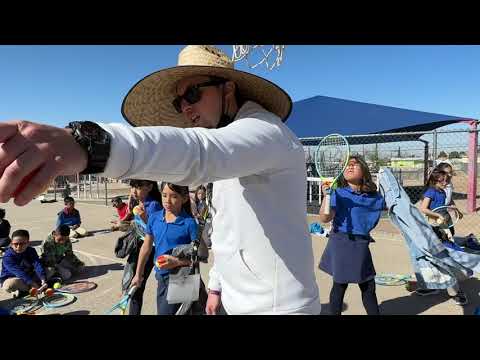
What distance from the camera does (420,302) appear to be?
A: 4.13 m

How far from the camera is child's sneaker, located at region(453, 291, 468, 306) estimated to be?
3.98 metres

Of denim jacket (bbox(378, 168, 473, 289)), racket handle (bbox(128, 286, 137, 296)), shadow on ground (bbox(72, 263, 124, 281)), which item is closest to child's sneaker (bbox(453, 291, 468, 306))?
denim jacket (bbox(378, 168, 473, 289))

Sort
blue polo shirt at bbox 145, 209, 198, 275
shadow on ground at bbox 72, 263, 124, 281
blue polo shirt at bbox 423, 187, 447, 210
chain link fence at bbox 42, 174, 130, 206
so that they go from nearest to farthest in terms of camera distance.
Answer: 1. blue polo shirt at bbox 145, 209, 198, 275
2. blue polo shirt at bbox 423, 187, 447, 210
3. shadow on ground at bbox 72, 263, 124, 281
4. chain link fence at bbox 42, 174, 130, 206

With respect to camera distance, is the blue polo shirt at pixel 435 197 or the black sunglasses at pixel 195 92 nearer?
the black sunglasses at pixel 195 92

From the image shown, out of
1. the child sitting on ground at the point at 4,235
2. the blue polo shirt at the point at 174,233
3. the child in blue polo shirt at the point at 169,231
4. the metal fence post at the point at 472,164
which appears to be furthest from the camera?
the metal fence post at the point at 472,164

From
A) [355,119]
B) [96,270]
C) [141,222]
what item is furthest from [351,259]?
[355,119]

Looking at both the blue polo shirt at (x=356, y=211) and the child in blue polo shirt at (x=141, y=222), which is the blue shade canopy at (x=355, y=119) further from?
the child in blue polo shirt at (x=141, y=222)

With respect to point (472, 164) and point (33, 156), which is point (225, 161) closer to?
point (33, 156)

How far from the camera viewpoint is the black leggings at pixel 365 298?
10.7ft

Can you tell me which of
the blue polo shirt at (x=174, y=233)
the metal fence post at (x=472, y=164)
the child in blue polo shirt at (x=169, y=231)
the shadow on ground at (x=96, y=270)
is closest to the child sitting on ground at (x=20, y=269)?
the shadow on ground at (x=96, y=270)

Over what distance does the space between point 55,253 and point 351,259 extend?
453 centimetres

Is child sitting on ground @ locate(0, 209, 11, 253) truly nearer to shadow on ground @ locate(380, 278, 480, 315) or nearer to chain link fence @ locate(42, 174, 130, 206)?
chain link fence @ locate(42, 174, 130, 206)

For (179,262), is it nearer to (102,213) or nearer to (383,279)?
(383,279)

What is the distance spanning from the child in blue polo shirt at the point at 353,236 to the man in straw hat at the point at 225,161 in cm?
212
